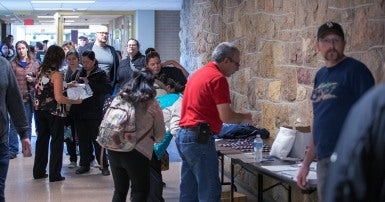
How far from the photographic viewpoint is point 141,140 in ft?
14.4

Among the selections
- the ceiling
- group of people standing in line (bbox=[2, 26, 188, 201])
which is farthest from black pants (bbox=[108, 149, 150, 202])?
the ceiling

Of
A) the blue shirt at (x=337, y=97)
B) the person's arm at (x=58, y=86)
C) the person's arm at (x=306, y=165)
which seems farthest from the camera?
the person's arm at (x=58, y=86)

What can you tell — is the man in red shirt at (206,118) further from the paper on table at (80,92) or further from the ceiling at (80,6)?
the ceiling at (80,6)

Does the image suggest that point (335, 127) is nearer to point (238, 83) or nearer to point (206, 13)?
point (238, 83)

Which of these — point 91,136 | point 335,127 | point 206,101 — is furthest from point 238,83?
point 335,127

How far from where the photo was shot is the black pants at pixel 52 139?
712 cm

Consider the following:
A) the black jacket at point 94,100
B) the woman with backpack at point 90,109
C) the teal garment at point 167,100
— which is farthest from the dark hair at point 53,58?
the teal garment at point 167,100

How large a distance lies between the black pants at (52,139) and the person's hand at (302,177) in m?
3.93

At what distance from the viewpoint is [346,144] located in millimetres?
1436

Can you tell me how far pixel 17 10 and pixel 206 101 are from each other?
15156mm

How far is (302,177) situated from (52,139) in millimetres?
4057

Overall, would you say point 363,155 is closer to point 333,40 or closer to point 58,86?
point 333,40

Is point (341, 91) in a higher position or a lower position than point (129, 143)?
higher

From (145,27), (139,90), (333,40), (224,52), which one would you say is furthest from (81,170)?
(145,27)
